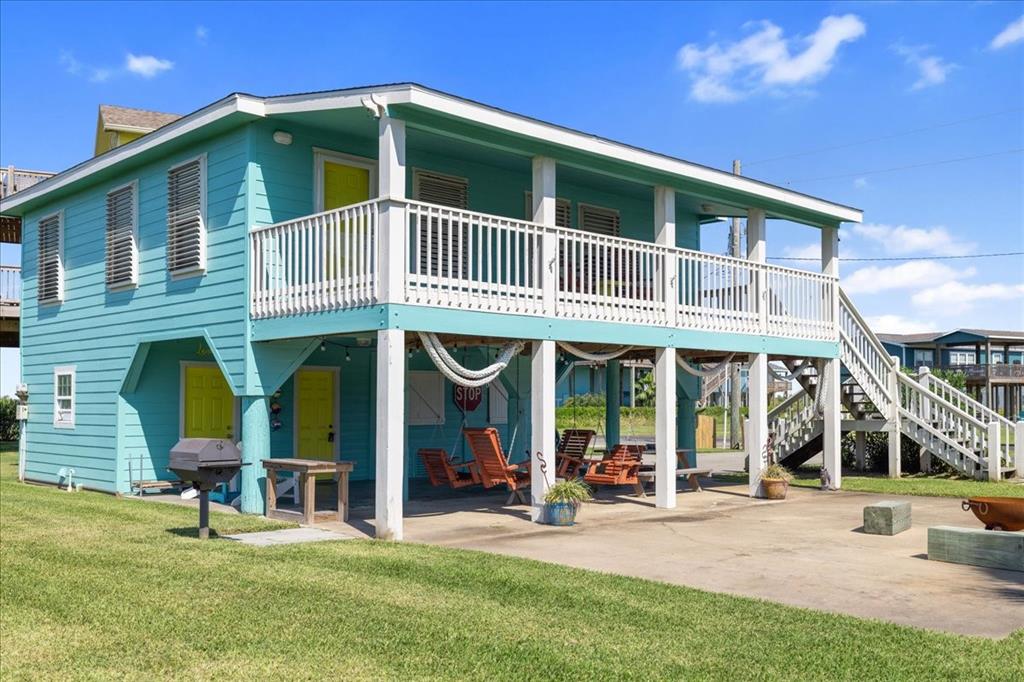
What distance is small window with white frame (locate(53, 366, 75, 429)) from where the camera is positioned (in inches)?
699

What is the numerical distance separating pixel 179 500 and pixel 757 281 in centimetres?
991

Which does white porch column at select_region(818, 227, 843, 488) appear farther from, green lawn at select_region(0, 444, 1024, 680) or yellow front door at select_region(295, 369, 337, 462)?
green lawn at select_region(0, 444, 1024, 680)

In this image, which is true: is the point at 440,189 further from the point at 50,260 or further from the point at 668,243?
the point at 50,260

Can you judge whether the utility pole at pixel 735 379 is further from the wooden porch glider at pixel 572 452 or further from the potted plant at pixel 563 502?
the potted plant at pixel 563 502

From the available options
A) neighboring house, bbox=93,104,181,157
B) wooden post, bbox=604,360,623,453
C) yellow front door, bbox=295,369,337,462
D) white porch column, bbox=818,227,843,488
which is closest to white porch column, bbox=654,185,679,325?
wooden post, bbox=604,360,623,453

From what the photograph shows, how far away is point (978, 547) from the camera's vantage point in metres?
9.23

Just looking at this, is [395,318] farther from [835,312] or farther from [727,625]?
[835,312]

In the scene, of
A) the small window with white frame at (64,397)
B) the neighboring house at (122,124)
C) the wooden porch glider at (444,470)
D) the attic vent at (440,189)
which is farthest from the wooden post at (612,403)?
the neighboring house at (122,124)

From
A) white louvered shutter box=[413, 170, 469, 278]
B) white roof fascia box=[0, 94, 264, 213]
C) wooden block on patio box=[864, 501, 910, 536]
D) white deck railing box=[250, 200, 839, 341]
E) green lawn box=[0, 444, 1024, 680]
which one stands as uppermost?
white roof fascia box=[0, 94, 264, 213]

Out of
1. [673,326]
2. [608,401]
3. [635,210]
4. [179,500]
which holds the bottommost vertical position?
[179,500]

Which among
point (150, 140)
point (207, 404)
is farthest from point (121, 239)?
point (207, 404)

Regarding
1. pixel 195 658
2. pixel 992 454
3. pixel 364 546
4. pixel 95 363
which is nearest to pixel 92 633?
pixel 195 658

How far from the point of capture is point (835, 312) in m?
18.0

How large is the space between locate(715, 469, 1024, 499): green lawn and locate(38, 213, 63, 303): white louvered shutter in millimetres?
13521
